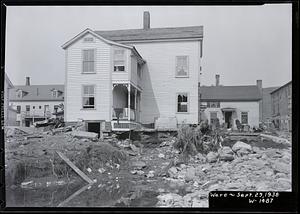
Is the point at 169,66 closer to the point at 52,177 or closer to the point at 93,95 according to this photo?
the point at 93,95

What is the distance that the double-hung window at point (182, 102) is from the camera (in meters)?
3.53

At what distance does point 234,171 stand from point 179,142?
68cm

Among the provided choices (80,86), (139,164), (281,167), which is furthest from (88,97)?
(281,167)

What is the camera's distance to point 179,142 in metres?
3.57

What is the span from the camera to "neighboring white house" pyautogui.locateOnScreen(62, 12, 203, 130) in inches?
140

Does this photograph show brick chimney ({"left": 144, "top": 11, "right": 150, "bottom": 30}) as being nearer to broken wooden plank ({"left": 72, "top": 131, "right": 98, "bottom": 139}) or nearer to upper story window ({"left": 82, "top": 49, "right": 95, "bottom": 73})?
upper story window ({"left": 82, "top": 49, "right": 95, "bottom": 73})

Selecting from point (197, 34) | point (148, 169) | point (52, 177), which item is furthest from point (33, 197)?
point (197, 34)

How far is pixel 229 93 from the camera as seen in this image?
3.56 metres

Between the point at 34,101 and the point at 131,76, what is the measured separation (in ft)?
3.69

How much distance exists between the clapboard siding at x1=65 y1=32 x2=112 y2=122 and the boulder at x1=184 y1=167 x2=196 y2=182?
3.59ft

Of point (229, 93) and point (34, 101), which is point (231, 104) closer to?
point (229, 93)

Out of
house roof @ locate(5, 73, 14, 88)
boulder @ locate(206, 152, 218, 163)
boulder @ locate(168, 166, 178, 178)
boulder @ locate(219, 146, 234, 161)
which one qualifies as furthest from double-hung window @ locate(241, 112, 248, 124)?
house roof @ locate(5, 73, 14, 88)

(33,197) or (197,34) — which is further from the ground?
(197,34)

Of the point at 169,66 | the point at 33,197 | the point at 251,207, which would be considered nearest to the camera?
the point at 251,207
